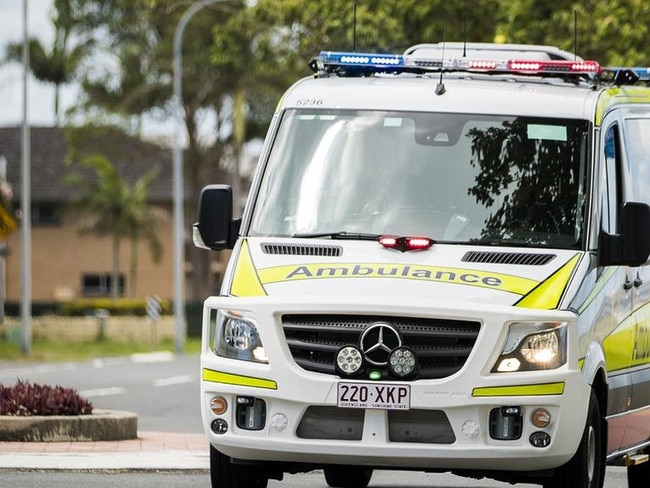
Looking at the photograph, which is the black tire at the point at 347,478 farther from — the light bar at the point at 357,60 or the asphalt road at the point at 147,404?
the light bar at the point at 357,60

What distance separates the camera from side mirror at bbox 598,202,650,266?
956 cm

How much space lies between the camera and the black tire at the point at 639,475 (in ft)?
39.5

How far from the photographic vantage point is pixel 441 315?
888cm

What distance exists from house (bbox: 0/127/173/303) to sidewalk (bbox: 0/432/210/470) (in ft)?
194

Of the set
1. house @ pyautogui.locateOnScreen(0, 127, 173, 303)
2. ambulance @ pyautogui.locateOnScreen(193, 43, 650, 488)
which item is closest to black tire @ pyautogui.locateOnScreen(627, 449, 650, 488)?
ambulance @ pyautogui.locateOnScreen(193, 43, 650, 488)

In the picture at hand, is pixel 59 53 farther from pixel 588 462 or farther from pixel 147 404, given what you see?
pixel 588 462

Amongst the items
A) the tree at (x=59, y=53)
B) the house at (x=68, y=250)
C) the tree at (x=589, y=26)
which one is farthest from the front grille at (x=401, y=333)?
the house at (x=68, y=250)

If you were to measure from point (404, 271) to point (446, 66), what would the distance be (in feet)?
7.16

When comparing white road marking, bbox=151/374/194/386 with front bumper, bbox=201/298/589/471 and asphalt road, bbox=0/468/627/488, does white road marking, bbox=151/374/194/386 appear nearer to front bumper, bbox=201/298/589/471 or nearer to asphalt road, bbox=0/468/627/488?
asphalt road, bbox=0/468/627/488

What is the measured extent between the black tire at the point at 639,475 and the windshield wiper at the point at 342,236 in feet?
10.9

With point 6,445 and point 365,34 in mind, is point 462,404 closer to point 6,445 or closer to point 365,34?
point 6,445

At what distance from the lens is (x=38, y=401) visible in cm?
1479

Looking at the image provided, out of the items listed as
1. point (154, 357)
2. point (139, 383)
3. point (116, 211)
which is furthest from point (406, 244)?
point (116, 211)

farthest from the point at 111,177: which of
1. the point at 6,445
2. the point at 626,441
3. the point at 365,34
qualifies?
the point at 626,441
